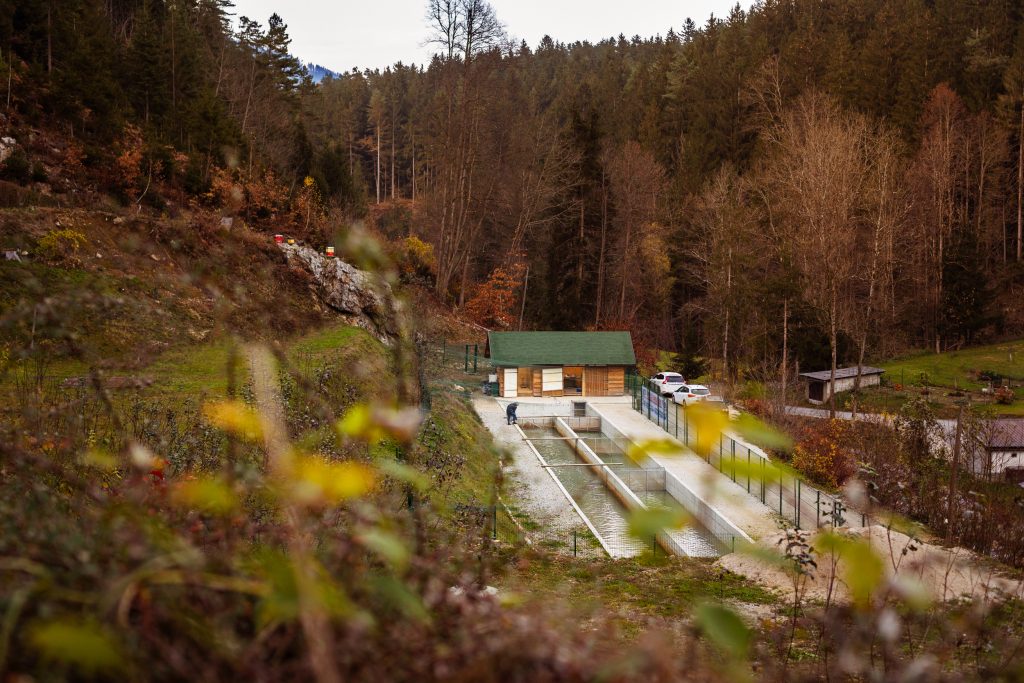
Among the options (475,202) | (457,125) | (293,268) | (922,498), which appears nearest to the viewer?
(922,498)

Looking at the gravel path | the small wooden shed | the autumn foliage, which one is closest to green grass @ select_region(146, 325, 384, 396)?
the gravel path

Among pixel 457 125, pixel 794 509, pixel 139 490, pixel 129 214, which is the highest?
pixel 457 125

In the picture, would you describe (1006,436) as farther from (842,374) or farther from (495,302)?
(495,302)

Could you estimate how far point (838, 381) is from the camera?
30.9 metres

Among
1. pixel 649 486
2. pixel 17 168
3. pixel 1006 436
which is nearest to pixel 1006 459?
pixel 1006 436

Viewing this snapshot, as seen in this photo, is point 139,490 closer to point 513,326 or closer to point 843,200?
point 843,200

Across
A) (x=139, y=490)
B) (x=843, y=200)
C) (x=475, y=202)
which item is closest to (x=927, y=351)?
(x=843, y=200)

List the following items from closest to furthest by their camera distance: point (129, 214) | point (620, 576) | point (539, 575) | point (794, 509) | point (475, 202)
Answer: point (539, 575) → point (620, 576) → point (794, 509) → point (129, 214) → point (475, 202)

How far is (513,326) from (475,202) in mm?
6827

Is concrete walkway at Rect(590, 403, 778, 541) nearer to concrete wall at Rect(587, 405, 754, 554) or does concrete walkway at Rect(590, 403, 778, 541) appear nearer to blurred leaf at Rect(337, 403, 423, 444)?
concrete wall at Rect(587, 405, 754, 554)

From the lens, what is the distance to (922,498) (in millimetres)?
14914

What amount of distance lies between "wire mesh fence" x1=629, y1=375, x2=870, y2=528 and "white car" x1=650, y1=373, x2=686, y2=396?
1.73ft

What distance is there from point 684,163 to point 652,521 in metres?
51.6

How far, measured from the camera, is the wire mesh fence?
1.65 metres
